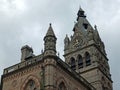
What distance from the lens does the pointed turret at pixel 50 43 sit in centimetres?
3997

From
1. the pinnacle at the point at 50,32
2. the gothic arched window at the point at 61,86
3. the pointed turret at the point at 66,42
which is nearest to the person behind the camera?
the gothic arched window at the point at 61,86

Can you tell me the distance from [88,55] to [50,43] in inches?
766

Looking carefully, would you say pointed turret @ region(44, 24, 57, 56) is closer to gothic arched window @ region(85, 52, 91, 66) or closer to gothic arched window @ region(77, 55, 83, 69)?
gothic arched window @ region(85, 52, 91, 66)

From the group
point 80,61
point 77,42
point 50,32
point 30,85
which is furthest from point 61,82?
point 77,42

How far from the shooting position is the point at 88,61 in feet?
192

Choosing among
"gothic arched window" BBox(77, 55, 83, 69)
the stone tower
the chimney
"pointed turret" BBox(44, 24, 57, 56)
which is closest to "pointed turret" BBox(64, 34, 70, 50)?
the stone tower

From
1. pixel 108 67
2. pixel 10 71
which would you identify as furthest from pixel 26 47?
pixel 108 67

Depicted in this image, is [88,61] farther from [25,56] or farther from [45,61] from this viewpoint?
[45,61]

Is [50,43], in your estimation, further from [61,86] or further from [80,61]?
[80,61]

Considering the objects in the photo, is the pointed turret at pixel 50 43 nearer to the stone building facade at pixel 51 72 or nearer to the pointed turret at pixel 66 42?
the stone building facade at pixel 51 72

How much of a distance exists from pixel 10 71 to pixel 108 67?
24.8m

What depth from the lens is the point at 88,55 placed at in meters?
59.1

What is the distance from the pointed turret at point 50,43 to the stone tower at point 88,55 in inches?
630

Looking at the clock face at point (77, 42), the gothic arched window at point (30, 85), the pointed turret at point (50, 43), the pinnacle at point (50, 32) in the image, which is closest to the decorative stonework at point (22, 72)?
the gothic arched window at point (30, 85)
